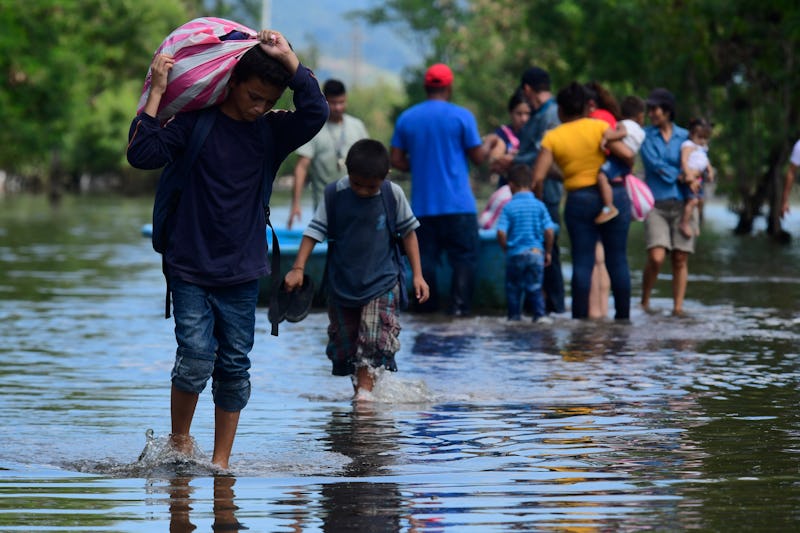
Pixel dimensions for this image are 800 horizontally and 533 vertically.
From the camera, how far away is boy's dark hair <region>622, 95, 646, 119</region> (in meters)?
14.3

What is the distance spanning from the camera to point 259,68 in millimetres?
6848

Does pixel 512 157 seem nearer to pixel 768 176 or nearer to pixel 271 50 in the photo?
pixel 271 50

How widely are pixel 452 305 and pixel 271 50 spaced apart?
8088mm

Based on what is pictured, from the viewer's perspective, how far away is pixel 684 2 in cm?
3134

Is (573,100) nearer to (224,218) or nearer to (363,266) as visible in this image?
(363,266)

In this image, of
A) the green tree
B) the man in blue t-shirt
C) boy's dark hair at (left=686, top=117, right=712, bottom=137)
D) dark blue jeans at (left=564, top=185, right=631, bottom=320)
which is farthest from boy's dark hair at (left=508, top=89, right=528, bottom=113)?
the green tree

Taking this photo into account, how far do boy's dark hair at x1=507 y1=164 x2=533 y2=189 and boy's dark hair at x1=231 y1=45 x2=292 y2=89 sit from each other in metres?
7.18

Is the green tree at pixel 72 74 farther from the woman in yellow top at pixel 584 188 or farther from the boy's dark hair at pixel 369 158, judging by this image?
the boy's dark hair at pixel 369 158

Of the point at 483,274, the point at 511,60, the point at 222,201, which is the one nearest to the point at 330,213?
the point at 222,201

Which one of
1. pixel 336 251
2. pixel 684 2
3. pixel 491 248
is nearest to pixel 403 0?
pixel 684 2

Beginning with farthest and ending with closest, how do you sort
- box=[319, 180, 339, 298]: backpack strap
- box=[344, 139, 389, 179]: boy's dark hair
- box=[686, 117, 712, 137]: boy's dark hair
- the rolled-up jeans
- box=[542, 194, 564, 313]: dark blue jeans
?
box=[686, 117, 712, 137]: boy's dark hair → box=[542, 194, 564, 313]: dark blue jeans → box=[319, 180, 339, 298]: backpack strap → box=[344, 139, 389, 179]: boy's dark hair → the rolled-up jeans

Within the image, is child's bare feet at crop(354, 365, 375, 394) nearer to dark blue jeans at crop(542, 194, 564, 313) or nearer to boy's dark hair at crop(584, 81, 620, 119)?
dark blue jeans at crop(542, 194, 564, 313)

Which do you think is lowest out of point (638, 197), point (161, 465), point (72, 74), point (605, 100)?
point (161, 465)

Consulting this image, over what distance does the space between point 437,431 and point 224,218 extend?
71.1 inches
